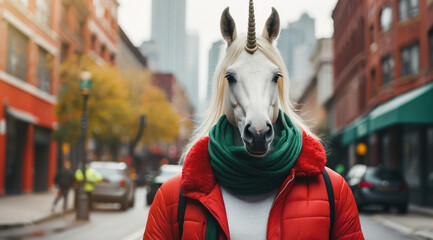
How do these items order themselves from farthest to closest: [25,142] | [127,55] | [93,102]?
[127,55], [93,102], [25,142]

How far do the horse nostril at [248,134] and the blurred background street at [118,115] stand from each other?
3.14ft

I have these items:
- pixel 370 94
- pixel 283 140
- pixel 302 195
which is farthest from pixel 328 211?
pixel 370 94

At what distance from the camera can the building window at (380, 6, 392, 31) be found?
27.9m

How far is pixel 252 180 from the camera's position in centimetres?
215

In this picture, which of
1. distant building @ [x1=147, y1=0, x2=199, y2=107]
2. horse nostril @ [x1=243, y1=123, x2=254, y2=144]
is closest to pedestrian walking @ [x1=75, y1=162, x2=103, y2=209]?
horse nostril @ [x1=243, y1=123, x2=254, y2=144]

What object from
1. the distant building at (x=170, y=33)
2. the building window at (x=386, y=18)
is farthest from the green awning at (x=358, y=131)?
the distant building at (x=170, y=33)

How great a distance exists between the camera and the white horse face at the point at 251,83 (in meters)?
2.05

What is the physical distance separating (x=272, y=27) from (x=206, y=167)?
23.7 inches

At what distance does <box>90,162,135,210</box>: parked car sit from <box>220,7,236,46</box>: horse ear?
18.6 metres

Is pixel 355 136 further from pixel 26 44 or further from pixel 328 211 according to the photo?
pixel 328 211

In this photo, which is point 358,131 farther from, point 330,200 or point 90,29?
point 330,200

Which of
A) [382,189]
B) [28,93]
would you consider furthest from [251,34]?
[28,93]

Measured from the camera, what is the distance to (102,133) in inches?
1398

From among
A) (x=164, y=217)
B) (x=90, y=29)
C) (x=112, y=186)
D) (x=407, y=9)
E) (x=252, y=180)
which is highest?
(x=90, y=29)
